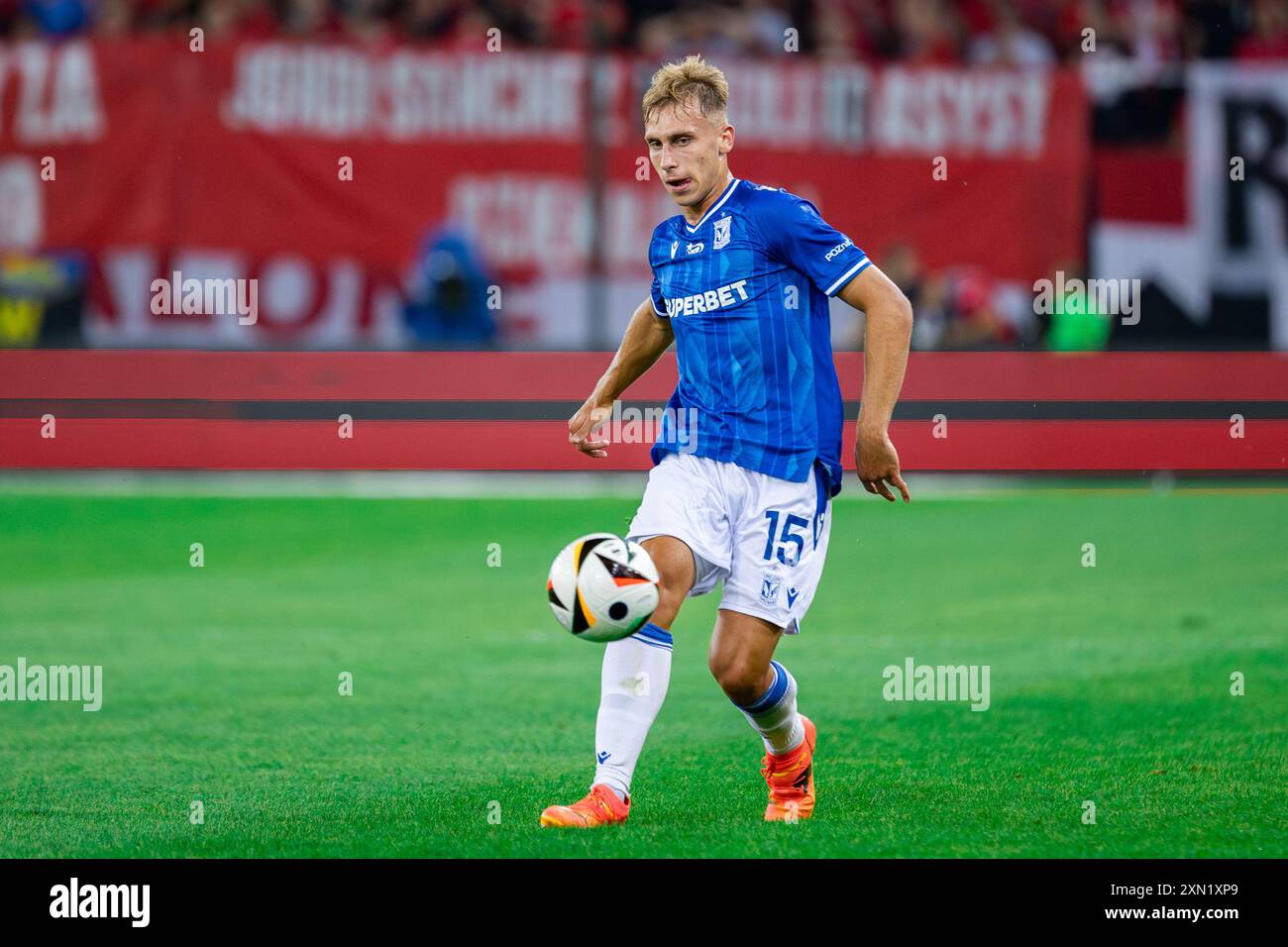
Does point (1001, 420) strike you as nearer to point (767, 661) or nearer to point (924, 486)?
point (924, 486)

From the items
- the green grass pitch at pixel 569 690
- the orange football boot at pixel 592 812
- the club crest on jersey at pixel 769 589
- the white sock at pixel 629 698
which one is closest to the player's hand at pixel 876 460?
the club crest on jersey at pixel 769 589

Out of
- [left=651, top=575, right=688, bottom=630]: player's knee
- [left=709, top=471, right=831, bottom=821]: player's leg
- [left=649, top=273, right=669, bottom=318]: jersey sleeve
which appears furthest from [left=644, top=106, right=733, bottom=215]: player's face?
[left=651, top=575, right=688, bottom=630]: player's knee

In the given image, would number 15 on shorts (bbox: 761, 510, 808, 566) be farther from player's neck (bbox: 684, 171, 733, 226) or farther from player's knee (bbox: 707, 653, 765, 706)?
player's neck (bbox: 684, 171, 733, 226)

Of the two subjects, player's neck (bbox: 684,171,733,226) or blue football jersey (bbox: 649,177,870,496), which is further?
player's neck (bbox: 684,171,733,226)

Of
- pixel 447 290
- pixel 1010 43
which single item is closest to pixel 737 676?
pixel 447 290

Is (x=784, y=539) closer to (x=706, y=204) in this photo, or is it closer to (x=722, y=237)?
(x=722, y=237)

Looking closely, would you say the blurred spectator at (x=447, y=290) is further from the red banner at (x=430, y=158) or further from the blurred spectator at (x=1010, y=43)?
the blurred spectator at (x=1010, y=43)

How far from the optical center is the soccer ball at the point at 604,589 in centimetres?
509

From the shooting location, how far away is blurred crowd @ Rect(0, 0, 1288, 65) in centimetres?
1691

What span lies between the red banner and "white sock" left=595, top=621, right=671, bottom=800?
32.4 feet

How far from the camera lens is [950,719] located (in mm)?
7156

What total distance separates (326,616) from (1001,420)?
6.54 m

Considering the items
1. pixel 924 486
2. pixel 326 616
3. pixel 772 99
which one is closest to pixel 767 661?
pixel 326 616

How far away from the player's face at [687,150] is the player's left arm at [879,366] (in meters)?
0.51
